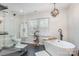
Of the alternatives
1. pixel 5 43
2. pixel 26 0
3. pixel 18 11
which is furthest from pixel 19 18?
pixel 5 43

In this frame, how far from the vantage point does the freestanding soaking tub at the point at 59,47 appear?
2408 mm

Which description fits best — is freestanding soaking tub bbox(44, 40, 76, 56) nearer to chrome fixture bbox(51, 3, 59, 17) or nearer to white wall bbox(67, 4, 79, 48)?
white wall bbox(67, 4, 79, 48)

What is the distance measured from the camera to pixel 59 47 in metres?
2.46

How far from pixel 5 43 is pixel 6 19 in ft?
1.81

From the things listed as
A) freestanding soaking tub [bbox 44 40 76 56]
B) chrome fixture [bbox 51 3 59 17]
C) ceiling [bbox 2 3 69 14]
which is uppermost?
ceiling [bbox 2 3 69 14]

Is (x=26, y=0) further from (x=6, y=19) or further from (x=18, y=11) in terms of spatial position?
(x=6, y=19)

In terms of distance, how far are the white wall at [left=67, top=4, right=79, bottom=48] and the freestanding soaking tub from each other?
0.46ft

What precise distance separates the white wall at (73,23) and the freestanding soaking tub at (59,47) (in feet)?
0.46

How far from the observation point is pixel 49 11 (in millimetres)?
2482

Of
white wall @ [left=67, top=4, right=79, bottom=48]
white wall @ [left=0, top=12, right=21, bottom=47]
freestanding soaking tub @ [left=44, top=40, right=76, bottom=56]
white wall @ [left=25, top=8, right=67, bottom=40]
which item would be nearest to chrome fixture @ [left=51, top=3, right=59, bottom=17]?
white wall @ [left=25, top=8, right=67, bottom=40]

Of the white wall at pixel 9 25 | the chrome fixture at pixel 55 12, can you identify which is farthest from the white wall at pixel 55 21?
the white wall at pixel 9 25

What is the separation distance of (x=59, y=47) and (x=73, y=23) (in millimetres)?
634

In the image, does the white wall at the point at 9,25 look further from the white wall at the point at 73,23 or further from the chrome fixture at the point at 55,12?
the white wall at the point at 73,23

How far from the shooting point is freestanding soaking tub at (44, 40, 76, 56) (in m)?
2.41
